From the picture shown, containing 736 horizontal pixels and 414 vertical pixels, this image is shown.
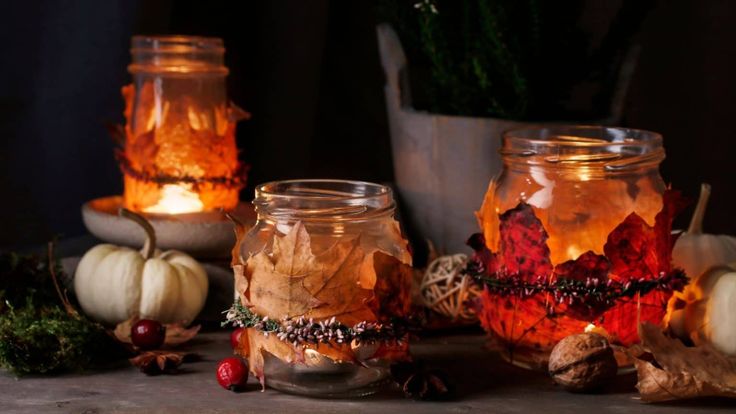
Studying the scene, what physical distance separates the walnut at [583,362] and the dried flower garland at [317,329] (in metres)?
0.14

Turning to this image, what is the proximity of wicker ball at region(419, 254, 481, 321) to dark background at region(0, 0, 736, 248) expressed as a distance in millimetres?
456

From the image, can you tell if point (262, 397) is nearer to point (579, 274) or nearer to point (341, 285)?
point (341, 285)

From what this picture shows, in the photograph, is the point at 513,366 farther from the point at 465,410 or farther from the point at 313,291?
the point at 313,291

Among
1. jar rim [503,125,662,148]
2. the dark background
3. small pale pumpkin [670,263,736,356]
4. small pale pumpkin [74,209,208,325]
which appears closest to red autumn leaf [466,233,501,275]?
jar rim [503,125,662,148]

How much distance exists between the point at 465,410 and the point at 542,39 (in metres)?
0.56

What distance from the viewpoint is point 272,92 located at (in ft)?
5.23

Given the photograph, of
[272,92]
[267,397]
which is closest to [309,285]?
[267,397]

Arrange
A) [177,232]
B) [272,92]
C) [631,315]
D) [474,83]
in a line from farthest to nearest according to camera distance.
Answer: [272,92]
[474,83]
[177,232]
[631,315]

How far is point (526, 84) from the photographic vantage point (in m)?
1.28

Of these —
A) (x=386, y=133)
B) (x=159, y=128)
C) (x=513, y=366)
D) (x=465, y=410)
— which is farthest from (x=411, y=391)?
(x=386, y=133)

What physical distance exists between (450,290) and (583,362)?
0.85ft

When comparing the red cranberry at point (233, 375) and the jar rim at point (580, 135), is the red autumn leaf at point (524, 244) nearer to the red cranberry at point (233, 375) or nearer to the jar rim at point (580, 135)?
the jar rim at point (580, 135)

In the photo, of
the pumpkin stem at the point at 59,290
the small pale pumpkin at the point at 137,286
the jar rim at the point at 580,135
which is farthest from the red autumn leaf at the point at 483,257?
the pumpkin stem at the point at 59,290

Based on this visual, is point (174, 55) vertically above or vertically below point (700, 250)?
above
